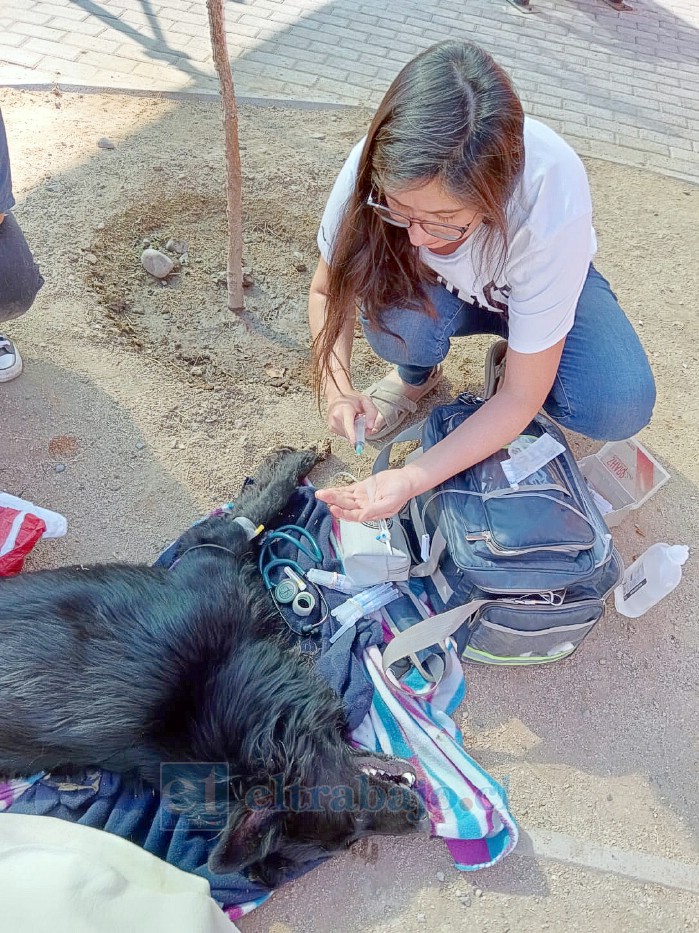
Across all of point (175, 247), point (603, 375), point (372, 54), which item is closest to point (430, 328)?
point (603, 375)

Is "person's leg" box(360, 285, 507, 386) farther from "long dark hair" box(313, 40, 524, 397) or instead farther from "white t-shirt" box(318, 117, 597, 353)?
"long dark hair" box(313, 40, 524, 397)

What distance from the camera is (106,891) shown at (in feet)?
4.10

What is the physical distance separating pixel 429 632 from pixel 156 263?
2125 millimetres

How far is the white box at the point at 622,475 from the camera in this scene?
6.82 ft

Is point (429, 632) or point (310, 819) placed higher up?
point (429, 632)

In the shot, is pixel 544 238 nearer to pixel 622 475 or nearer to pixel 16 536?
pixel 622 475

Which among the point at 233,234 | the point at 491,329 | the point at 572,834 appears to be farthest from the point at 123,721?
the point at 233,234

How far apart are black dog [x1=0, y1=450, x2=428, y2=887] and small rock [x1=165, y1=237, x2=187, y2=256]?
6.09 feet

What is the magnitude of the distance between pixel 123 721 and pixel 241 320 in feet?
6.07

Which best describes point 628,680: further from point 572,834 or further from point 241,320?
point 241,320

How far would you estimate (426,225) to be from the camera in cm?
143

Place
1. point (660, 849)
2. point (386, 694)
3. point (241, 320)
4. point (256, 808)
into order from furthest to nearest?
point (241, 320)
point (386, 694)
point (660, 849)
point (256, 808)

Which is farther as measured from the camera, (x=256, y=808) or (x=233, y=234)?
(x=233, y=234)

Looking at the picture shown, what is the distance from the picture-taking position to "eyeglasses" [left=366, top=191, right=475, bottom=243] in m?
1.42
